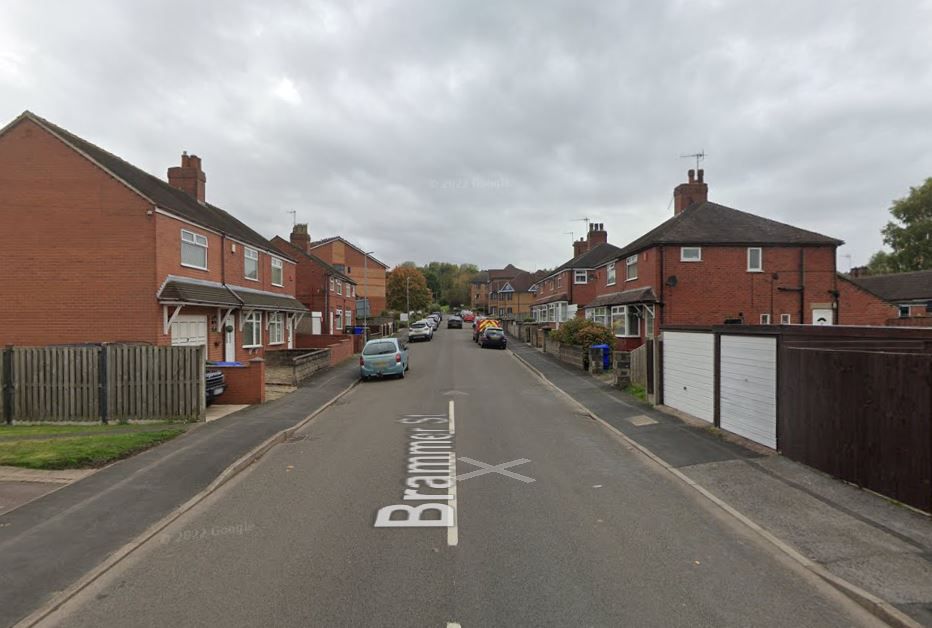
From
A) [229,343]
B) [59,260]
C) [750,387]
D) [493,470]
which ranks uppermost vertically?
[59,260]

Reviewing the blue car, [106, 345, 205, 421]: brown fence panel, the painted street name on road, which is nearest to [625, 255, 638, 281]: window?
the blue car

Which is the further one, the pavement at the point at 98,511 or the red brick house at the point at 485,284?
the red brick house at the point at 485,284

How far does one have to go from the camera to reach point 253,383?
14.9m

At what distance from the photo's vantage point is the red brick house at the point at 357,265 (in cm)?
5856

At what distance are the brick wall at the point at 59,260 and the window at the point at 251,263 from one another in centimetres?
810

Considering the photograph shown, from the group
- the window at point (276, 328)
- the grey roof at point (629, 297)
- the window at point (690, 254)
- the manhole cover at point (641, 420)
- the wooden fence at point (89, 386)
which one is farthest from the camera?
the window at point (276, 328)

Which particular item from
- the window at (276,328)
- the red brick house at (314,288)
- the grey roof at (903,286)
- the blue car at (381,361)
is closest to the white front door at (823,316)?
the grey roof at (903,286)

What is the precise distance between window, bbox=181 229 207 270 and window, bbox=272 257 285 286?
8.42m

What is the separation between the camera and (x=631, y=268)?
29094 mm

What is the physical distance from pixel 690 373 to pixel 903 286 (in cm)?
4240

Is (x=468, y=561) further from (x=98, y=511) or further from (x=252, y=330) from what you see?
(x=252, y=330)

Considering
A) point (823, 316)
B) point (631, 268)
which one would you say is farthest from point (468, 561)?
point (823, 316)

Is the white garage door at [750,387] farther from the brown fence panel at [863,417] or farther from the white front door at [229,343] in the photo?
the white front door at [229,343]

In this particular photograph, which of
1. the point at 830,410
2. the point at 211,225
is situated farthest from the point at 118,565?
the point at 211,225
